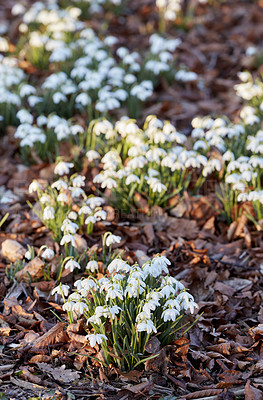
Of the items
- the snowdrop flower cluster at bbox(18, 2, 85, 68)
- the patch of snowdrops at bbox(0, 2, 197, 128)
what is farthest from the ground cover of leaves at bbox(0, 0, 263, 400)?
the snowdrop flower cluster at bbox(18, 2, 85, 68)

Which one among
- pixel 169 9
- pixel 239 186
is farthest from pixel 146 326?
pixel 169 9

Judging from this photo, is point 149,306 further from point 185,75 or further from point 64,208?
point 185,75

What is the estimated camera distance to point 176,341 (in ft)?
8.50

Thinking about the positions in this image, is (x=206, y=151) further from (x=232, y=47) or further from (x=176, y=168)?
(x=232, y=47)

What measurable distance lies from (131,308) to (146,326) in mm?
193

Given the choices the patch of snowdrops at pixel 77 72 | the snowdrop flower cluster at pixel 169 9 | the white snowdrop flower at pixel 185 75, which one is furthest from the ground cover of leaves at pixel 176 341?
the snowdrop flower cluster at pixel 169 9

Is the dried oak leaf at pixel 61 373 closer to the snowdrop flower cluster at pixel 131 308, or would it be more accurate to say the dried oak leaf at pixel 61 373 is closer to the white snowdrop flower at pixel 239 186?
the snowdrop flower cluster at pixel 131 308

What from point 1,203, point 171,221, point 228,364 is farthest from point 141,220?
point 228,364

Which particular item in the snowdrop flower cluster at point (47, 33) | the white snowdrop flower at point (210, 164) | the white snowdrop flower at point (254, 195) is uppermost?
the snowdrop flower cluster at point (47, 33)

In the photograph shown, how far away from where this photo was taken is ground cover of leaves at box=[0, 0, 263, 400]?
8.18 feet

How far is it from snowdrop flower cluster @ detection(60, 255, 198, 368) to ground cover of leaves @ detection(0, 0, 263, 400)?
0.12 metres

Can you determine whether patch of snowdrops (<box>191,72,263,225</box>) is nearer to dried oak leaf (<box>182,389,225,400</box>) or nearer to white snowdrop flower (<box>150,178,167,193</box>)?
white snowdrop flower (<box>150,178,167,193</box>)

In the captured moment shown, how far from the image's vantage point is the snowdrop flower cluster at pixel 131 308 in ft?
7.80

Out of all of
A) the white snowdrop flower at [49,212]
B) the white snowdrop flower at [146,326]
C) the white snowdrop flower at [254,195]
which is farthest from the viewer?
the white snowdrop flower at [254,195]
